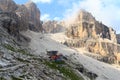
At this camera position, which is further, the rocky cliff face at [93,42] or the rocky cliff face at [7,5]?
the rocky cliff face at [7,5]

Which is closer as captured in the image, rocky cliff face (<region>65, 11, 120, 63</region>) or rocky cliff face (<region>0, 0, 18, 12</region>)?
rocky cliff face (<region>65, 11, 120, 63</region>)

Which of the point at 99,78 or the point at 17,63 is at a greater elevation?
the point at 17,63

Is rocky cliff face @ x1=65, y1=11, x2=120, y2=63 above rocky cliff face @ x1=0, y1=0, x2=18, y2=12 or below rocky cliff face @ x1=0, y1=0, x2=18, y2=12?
below

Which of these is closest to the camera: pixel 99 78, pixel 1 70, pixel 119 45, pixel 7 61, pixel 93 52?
pixel 1 70

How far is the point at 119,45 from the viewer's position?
195 metres

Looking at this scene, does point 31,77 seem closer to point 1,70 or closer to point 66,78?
point 1,70

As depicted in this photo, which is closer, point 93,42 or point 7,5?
point 93,42

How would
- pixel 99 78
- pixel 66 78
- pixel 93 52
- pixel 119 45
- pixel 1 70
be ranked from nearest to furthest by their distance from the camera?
pixel 1 70 → pixel 66 78 → pixel 99 78 → pixel 93 52 → pixel 119 45

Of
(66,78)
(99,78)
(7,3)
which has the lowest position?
(99,78)

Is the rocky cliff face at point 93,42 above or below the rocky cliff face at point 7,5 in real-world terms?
below

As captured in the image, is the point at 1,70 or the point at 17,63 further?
the point at 17,63

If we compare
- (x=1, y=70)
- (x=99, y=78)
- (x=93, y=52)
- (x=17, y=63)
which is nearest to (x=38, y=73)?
(x=17, y=63)

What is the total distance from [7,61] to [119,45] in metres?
157

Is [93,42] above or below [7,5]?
below
